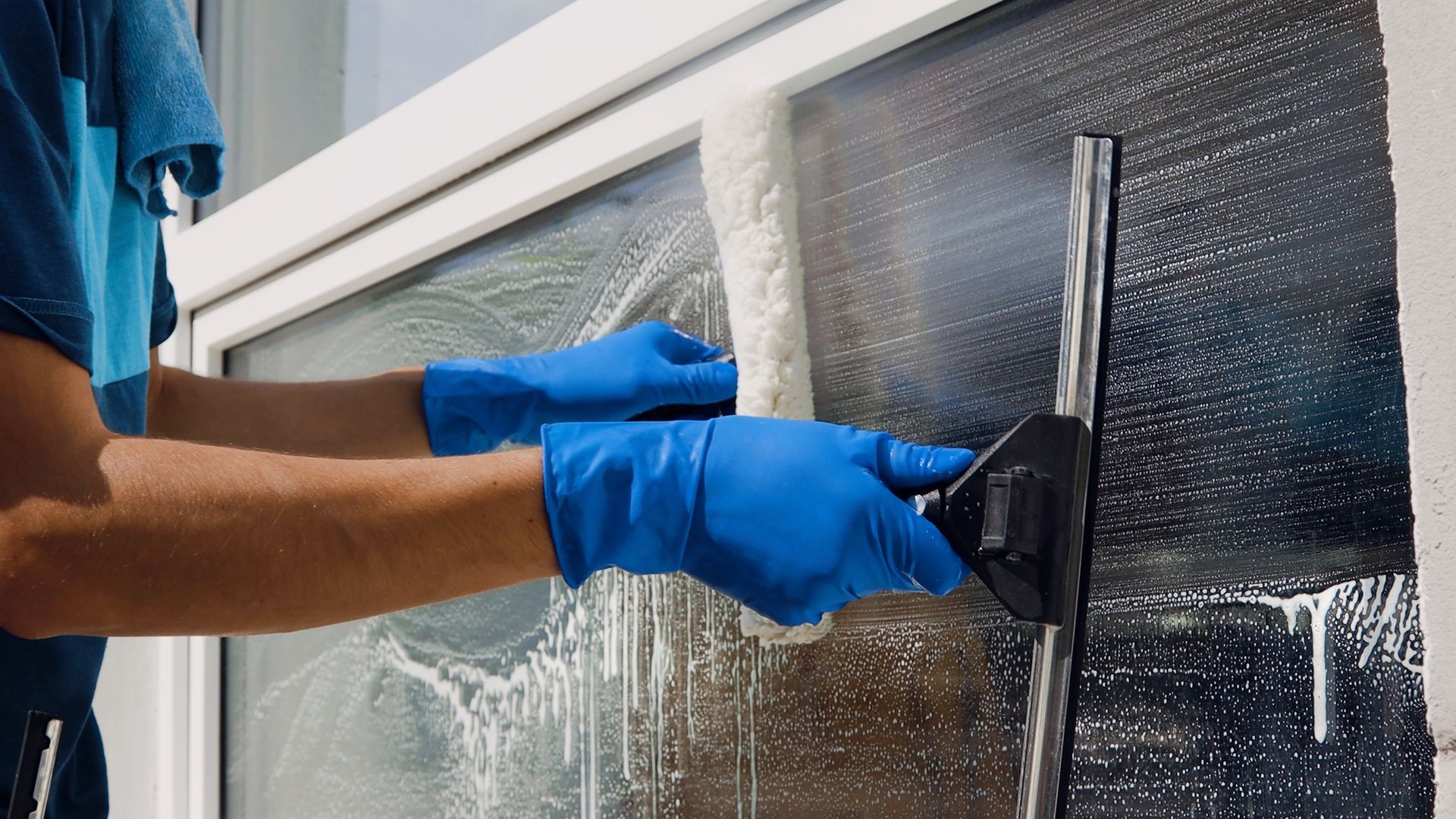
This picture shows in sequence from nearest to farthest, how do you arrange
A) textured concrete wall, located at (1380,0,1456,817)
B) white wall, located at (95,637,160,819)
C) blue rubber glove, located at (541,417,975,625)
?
textured concrete wall, located at (1380,0,1456,817) < blue rubber glove, located at (541,417,975,625) < white wall, located at (95,637,160,819)

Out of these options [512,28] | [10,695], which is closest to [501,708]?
[10,695]

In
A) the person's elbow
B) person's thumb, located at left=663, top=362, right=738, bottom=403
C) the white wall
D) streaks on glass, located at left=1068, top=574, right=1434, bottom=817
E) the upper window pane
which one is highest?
the upper window pane

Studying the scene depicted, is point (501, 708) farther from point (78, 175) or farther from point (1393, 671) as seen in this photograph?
point (1393, 671)

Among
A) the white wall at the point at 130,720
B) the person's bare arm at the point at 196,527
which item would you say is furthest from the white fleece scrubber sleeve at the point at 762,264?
the white wall at the point at 130,720

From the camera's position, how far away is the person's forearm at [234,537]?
0.59 metres

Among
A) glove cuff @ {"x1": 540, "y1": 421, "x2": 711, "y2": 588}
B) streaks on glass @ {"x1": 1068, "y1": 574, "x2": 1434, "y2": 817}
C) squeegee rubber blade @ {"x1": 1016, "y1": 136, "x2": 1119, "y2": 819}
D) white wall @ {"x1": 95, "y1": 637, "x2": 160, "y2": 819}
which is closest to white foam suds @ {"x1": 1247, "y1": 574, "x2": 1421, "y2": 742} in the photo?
streaks on glass @ {"x1": 1068, "y1": 574, "x2": 1434, "y2": 817}

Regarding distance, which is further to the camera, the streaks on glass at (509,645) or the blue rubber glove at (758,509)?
the streaks on glass at (509,645)

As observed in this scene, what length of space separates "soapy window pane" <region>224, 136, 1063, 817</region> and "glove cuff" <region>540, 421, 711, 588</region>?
25 centimetres

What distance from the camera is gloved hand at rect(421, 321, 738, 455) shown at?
36.6 inches

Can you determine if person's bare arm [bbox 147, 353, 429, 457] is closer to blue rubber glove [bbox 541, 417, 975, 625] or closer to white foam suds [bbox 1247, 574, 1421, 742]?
blue rubber glove [bbox 541, 417, 975, 625]

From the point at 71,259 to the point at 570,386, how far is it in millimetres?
408

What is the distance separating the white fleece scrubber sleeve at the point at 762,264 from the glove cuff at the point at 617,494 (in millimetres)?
226

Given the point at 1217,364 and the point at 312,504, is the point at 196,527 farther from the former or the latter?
the point at 1217,364

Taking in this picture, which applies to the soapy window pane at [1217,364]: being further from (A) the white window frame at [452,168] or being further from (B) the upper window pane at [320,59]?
(B) the upper window pane at [320,59]
